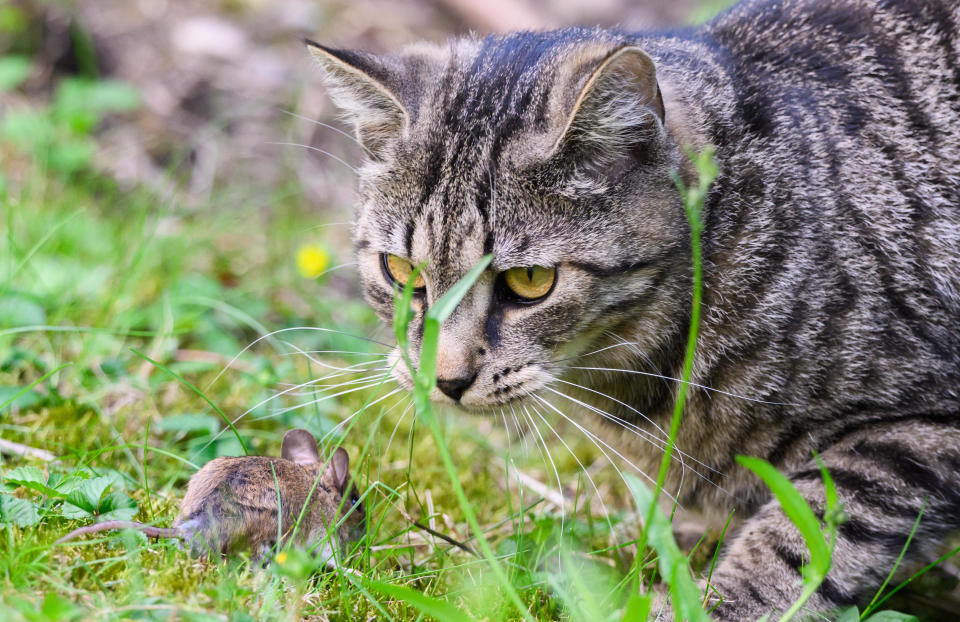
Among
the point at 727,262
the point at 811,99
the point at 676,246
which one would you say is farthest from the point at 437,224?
the point at 811,99

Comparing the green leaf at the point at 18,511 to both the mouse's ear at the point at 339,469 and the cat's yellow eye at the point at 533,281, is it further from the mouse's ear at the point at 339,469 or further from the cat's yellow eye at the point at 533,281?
the cat's yellow eye at the point at 533,281

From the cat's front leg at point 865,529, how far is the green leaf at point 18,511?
5.30ft

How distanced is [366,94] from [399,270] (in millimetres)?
485

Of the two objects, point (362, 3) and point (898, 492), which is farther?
point (362, 3)

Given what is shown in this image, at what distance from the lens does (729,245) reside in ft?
7.52

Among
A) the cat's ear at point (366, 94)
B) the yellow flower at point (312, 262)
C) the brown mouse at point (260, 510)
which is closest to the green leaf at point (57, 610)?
the brown mouse at point (260, 510)

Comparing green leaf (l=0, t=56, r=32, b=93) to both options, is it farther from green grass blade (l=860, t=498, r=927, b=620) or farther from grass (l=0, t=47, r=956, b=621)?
green grass blade (l=860, t=498, r=927, b=620)

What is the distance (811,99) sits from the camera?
7.83ft

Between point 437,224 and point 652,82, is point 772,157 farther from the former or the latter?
point 437,224

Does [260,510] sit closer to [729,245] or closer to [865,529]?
[729,245]

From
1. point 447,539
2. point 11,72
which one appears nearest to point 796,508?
point 447,539

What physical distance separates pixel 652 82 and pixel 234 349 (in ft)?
6.15

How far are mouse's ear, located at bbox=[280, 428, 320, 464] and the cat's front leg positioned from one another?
3.57 feet

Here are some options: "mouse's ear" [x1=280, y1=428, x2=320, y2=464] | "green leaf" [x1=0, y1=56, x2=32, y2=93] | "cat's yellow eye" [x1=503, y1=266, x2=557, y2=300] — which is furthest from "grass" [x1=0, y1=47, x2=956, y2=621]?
"cat's yellow eye" [x1=503, y1=266, x2=557, y2=300]
